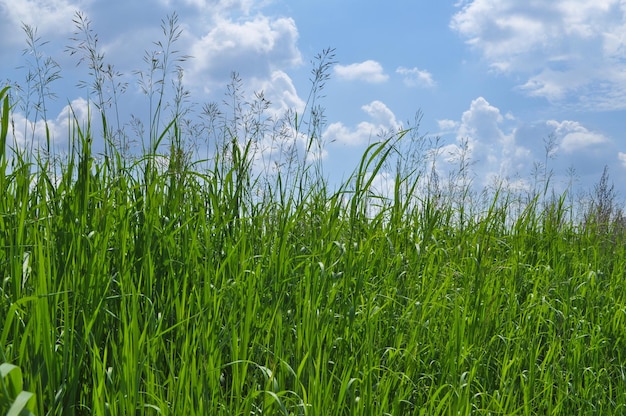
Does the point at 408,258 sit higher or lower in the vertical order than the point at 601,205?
lower

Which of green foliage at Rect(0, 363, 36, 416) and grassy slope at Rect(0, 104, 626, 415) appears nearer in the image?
green foliage at Rect(0, 363, 36, 416)

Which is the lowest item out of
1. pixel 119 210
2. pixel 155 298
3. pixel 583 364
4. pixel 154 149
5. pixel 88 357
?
pixel 583 364

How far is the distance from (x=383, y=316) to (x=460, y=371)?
43 centimetres

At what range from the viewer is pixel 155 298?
7.86ft

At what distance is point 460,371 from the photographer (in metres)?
2.90

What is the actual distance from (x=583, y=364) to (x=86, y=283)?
2.76 meters

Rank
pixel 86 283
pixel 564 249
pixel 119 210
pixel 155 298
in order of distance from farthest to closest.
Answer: pixel 564 249, pixel 119 210, pixel 155 298, pixel 86 283

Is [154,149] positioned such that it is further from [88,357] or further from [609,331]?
[609,331]

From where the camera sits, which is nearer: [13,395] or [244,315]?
[13,395]

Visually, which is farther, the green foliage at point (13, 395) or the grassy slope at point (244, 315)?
the grassy slope at point (244, 315)

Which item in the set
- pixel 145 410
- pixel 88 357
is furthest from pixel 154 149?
pixel 145 410

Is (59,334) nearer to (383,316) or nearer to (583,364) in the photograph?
(383,316)

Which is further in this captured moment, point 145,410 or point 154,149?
point 154,149

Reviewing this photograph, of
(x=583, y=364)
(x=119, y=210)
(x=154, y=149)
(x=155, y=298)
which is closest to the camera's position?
(x=155, y=298)
